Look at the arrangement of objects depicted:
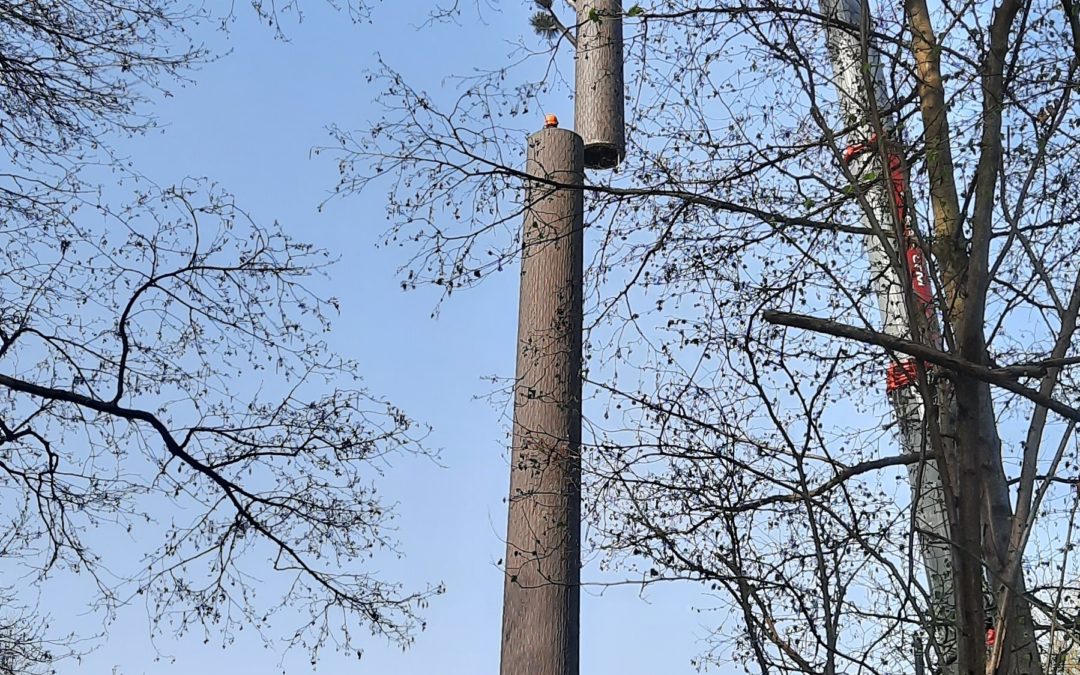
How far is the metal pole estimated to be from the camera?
205cm

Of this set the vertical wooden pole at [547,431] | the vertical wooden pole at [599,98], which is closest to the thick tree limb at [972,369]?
the vertical wooden pole at [547,431]

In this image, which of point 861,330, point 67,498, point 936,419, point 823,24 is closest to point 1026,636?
point 936,419

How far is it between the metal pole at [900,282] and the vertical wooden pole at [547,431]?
31.6 inches

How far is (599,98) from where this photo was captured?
378 cm

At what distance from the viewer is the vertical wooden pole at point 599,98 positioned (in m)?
3.67

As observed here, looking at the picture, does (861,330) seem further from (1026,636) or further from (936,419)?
(1026,636)

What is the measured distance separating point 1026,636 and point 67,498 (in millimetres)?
3704

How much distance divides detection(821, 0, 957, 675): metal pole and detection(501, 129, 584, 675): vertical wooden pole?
803mm

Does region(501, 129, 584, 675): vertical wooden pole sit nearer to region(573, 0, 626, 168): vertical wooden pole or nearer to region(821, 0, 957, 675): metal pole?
region(573, 0, 626, 168): vertical wooden pole

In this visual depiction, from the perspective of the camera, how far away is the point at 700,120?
133 inches

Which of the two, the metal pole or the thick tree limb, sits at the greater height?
the metal pole

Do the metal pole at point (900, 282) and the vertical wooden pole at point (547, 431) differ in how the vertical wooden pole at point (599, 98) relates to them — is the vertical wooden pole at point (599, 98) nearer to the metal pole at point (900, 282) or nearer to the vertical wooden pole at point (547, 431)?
the vertical wooden pole at point (547, 431)

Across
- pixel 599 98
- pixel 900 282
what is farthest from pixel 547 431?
pixel 900 282

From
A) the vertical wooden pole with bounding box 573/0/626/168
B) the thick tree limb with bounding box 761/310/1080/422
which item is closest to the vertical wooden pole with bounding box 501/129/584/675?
the vertical wooden pole with bounding box 573/0/626/168
